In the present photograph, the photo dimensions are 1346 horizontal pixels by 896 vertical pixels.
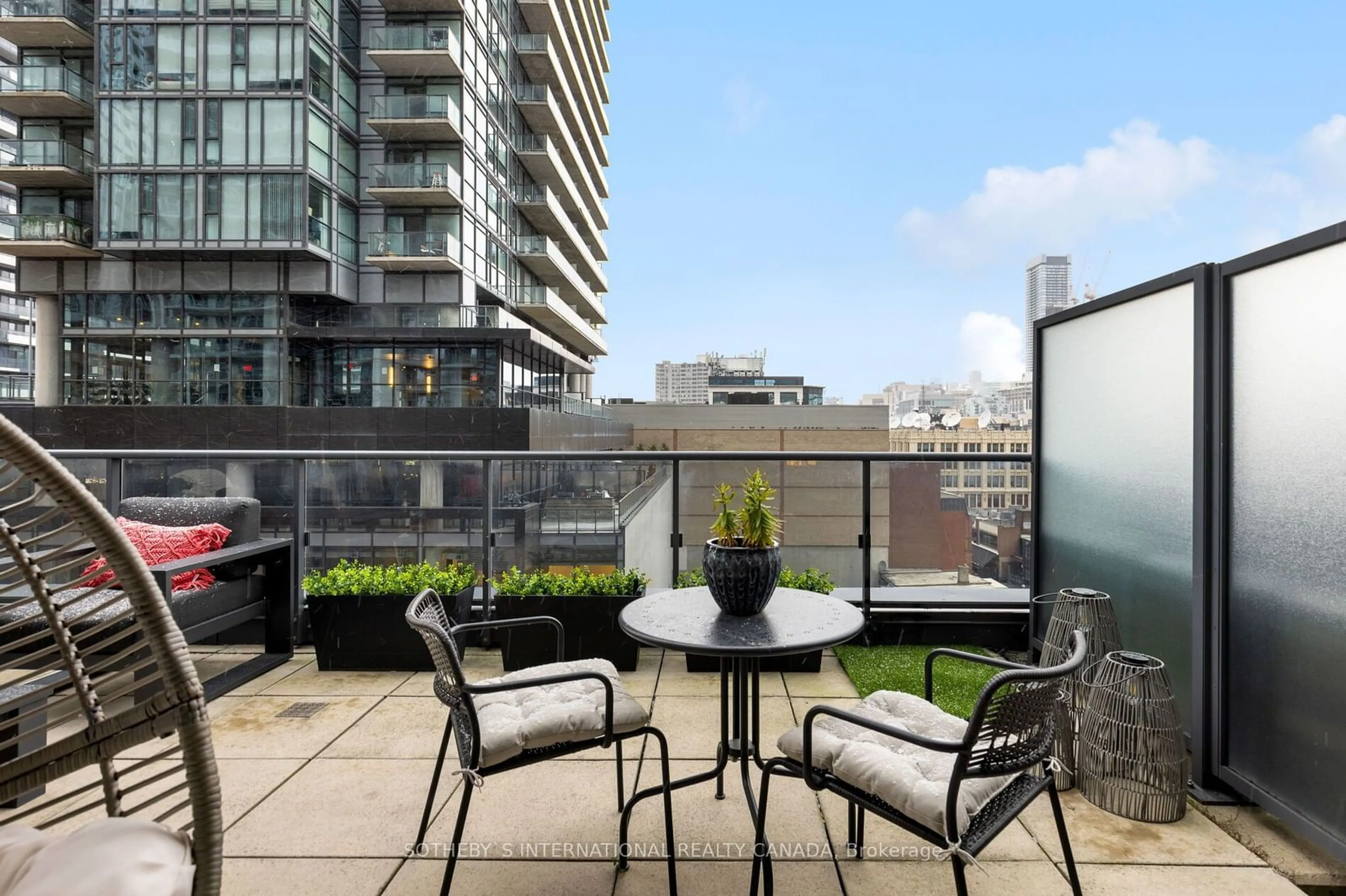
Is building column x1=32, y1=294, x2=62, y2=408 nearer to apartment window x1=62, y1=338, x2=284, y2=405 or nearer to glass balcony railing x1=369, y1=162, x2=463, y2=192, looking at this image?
apartment window x1=62, y1=338, x2=284, y2=405

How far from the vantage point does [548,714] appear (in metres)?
2.07

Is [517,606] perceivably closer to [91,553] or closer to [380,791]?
[380,791]

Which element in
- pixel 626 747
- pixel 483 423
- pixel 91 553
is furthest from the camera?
pixel 483 423

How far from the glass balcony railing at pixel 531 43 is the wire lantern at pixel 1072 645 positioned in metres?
35.5

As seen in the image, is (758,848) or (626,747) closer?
(758,848)

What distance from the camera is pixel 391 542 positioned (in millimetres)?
4480

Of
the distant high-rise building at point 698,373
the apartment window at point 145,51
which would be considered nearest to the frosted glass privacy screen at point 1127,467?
the apartment window at point 145,51

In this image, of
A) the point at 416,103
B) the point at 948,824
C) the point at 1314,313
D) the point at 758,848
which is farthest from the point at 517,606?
the point at 416,103

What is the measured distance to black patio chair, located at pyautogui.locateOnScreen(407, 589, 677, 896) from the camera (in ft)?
6.28

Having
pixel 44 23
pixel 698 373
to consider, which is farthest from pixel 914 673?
pixel 698 373

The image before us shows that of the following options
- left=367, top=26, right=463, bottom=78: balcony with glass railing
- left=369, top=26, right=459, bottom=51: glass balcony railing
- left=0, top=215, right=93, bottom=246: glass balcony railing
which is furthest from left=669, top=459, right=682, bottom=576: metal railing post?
left=0, top=215, right=93, bottom=246: glass balcony railing

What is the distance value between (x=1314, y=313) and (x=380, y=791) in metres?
3.69

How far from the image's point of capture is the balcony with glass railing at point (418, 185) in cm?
2428

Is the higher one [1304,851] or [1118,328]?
[1118,328]
